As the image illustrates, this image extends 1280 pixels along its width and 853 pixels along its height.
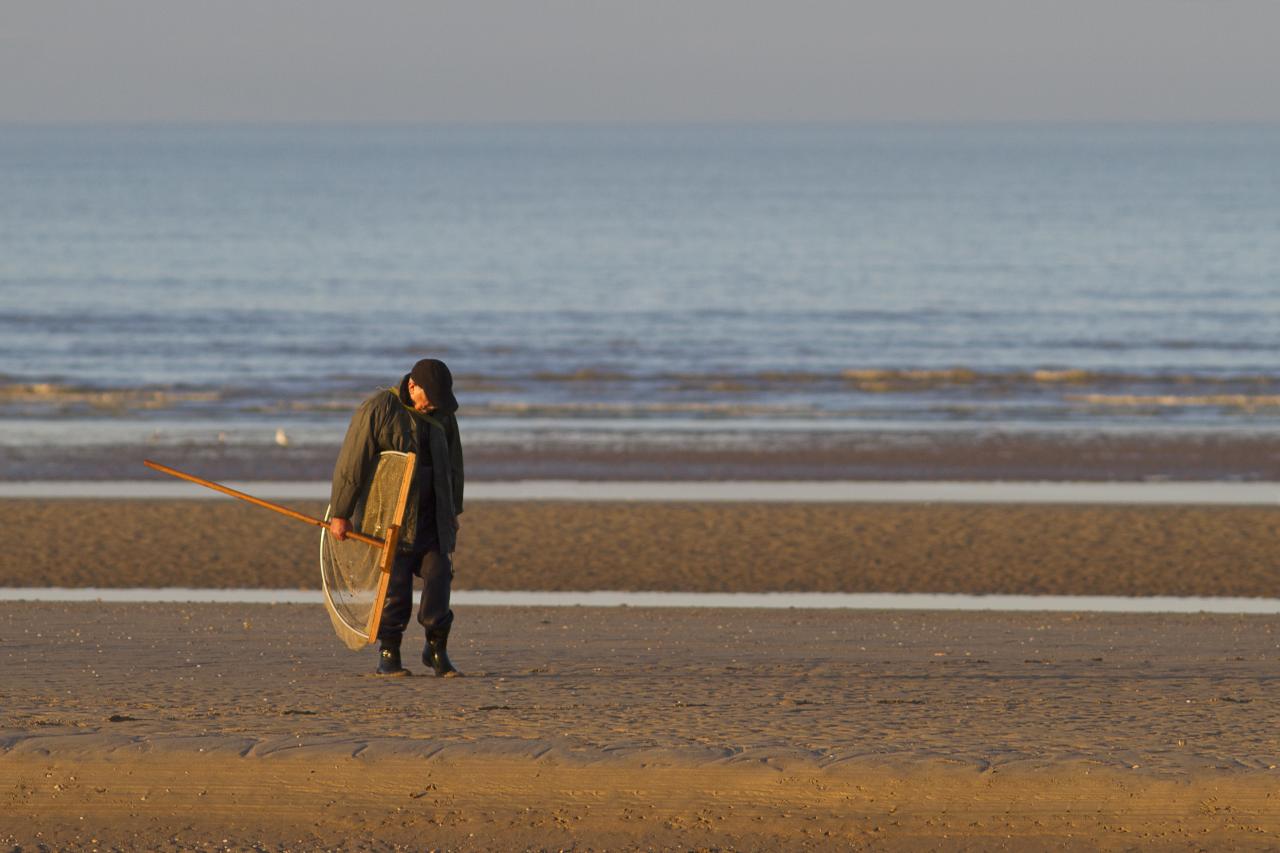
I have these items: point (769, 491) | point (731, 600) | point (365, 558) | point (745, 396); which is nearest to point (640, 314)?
point (745, 396)

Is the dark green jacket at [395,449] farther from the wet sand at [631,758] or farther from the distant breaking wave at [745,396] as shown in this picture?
the distant breaking wave at [745,396]

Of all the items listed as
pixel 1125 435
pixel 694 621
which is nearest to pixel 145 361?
pixel 1125 435

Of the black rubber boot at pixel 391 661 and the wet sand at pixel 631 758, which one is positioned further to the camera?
the black rubber boot at pixel 391 661

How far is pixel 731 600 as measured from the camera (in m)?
12.4

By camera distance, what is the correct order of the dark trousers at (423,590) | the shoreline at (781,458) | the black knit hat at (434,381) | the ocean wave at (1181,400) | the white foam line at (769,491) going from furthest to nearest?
the ocean wave at (1181,400) → the shoreline at (781,458) → the white foam line at (769,491) → the dark trousers at (423,590) → the black knit hat at (434,381)

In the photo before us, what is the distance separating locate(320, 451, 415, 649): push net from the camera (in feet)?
25.0

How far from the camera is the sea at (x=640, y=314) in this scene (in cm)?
2431

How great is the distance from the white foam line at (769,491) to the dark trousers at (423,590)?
8.73 meters

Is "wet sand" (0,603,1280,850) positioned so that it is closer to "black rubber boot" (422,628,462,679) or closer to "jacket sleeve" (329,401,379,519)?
"black rubber boot" (422,628,462,679)

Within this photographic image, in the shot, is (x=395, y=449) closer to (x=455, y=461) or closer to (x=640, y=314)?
(x=455, y=461)

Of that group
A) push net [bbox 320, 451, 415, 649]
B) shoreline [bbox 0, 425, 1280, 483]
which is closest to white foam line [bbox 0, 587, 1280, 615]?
push net [bbox 320, 451, 415, 649]

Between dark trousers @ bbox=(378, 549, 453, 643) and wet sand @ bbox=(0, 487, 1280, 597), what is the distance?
4.89m

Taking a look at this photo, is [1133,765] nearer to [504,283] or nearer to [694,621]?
[694,621]

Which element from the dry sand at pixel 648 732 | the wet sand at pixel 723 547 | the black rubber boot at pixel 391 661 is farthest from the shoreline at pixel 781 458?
the black rubber boot at pixel 391 661
